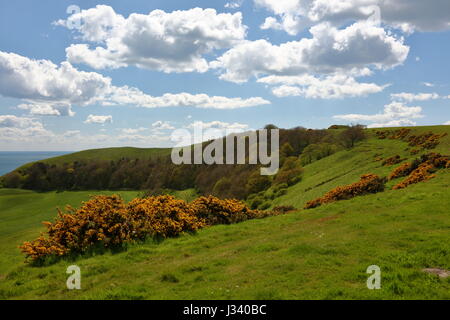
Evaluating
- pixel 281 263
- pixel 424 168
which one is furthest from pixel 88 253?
pixel 424 168

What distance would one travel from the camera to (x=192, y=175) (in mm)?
128625

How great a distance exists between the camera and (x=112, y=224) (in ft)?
54.1

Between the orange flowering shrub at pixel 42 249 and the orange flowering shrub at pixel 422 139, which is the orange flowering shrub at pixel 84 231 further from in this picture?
the orange flowering shrub at pixel 422 139

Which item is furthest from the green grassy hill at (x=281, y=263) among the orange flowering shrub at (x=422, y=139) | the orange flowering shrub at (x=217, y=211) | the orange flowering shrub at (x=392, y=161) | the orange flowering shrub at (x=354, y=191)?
the orange flowering shrub at (x=422, y=139)

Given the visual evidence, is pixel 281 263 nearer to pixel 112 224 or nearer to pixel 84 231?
pixel 112 224

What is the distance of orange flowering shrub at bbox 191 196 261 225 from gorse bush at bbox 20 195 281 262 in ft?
0.26

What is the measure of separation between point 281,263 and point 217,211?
38.1 ft
